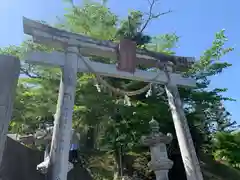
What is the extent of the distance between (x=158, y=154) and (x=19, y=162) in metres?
4.00

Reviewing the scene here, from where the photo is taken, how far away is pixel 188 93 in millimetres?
9531

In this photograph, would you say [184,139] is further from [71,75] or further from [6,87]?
[6,87]

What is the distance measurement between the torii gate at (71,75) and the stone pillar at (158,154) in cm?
53

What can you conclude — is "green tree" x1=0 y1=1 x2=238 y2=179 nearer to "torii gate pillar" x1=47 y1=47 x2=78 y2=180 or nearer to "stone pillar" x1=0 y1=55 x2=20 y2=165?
"torii gate pillar" x1=47 y1=47 x2=78 y2=180

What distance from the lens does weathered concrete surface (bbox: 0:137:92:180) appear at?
20.4ft

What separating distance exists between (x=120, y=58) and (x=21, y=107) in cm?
449

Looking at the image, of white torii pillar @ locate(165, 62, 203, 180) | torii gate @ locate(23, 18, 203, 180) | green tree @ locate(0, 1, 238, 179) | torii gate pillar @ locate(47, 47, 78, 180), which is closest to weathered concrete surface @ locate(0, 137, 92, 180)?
green tree @ locate(0, 1, 238, 179)

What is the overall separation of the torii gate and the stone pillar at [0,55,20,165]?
95.2 inches

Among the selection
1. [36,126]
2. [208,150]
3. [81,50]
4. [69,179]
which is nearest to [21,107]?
[36,126]

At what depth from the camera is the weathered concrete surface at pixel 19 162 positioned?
621 cm

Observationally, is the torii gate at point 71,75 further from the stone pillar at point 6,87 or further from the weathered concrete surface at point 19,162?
the weathered concrete surface at point 19,162

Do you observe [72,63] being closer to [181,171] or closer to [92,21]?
[92,21]

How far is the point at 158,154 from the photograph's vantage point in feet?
19.4

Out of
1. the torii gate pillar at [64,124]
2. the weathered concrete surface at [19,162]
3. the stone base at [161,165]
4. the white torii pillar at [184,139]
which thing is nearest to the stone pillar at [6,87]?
the torii gate pillar at [64,124]
